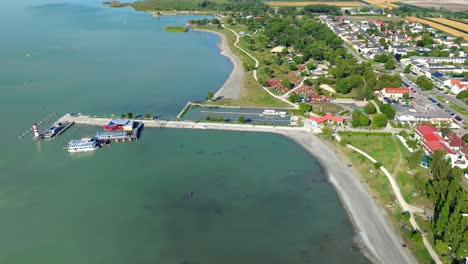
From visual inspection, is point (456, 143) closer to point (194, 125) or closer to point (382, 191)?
point (382, 191)

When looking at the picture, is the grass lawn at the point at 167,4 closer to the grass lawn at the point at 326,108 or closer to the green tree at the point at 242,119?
the grass lawn at the point at 326,108

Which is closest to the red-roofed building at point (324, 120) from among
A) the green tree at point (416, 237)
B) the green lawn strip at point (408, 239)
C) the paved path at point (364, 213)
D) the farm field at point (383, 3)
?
the paved path at point (364, 213)

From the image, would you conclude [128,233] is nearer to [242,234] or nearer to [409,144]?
[242,234]

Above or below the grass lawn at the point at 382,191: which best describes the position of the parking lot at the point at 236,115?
above

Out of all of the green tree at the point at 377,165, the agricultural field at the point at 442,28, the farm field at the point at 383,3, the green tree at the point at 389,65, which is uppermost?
the farm field at the point at 383,3

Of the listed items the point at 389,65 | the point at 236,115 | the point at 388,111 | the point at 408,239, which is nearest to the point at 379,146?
the point at 388,111

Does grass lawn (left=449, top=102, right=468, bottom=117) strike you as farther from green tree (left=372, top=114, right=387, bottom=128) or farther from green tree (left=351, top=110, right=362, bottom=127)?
green tree (left=351, top=110, right=362, bottom=127)
